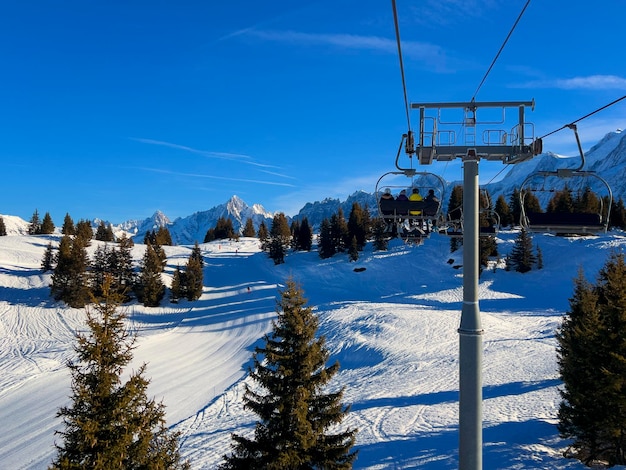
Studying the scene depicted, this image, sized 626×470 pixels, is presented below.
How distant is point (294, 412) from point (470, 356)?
7.80 meters

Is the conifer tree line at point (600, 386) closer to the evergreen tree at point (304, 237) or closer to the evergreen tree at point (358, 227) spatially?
the evergreen tree at point (358, 227)

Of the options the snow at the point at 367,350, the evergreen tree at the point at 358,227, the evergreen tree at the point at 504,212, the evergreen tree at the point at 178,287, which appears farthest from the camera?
Result: the evergreen tree at the point at 504,212

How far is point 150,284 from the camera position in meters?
56.7

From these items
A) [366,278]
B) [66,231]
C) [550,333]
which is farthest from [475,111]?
[66,231]

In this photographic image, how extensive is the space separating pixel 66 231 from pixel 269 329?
71.7 meters

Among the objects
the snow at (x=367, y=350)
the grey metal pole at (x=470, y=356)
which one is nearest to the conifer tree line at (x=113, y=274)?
the snow at (x=367, y=350)

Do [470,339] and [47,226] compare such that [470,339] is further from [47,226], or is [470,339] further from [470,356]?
[47,226]

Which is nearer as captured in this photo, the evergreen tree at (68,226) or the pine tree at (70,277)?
the pine tree at (70,277)

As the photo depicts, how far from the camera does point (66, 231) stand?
9362 cm

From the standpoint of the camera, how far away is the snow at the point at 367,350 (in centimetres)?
1973

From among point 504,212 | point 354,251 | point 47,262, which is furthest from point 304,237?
point 47,262

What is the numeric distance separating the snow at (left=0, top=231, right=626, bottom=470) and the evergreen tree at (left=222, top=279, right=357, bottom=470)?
212 inches

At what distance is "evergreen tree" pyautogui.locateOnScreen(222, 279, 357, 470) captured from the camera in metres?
12.2

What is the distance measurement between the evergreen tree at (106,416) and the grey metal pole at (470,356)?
6.52 metres
